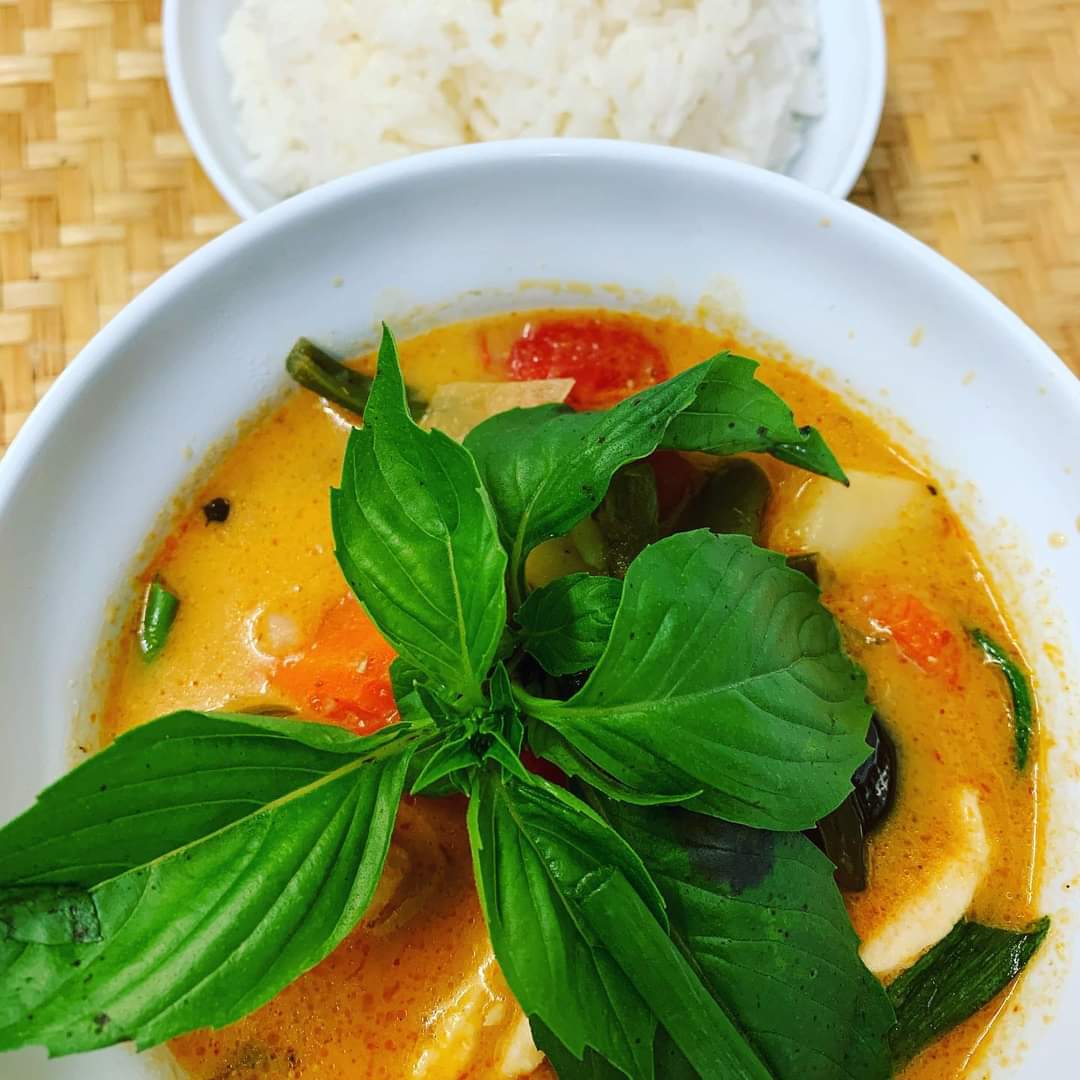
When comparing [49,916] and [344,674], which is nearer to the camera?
[49,916]

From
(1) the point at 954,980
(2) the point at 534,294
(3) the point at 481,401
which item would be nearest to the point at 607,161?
(2) the point at 534,294

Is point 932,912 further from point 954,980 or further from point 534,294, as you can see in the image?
point 534,294

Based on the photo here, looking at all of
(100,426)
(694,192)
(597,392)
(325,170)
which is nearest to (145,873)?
(100,426)

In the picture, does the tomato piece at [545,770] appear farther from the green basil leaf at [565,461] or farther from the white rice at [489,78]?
the white rice at [489,78]

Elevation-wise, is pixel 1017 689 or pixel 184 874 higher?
pixel 184 874

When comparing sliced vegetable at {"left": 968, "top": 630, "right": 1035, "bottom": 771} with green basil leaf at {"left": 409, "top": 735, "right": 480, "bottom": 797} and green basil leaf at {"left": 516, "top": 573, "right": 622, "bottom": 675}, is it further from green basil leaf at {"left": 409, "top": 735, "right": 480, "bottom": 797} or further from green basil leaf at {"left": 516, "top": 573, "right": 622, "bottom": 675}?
green basil leaf at {"left": 409, "top": 735, "right": 480, "bottom": 797}

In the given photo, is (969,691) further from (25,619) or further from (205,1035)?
(25,619)

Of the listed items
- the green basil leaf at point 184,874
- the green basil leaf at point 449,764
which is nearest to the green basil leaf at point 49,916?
the green basil leaf at point 184,874

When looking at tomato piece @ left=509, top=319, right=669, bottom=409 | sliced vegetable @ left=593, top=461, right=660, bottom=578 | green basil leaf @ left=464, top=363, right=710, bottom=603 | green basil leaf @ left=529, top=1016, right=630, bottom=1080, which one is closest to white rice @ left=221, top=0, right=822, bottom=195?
tomato piece @ left=509, top=319, right=669, bottom=409
